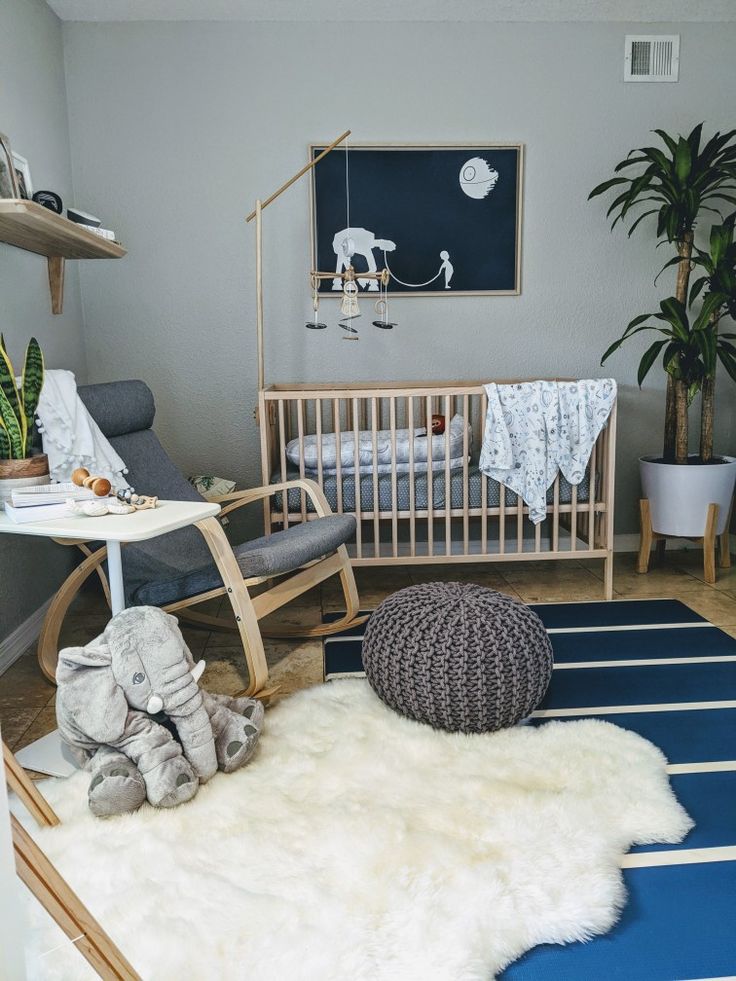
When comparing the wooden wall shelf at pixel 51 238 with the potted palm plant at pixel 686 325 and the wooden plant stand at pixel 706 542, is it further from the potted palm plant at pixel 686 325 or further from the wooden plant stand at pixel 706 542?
the wooden plant stand at pixel 706 542

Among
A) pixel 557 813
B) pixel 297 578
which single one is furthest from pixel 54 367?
pixel 557 813

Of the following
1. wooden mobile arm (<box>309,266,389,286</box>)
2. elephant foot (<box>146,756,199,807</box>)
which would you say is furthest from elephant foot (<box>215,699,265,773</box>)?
wooden mobile arm (<box>309,266,389,286</box>)

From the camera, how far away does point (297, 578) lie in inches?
99.5

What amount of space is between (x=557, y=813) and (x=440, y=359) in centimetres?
235

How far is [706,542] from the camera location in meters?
3.29

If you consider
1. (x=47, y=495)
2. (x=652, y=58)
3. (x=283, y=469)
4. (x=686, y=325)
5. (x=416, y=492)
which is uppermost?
(x=652, y=58)

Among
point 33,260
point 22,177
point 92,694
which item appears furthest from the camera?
point 33,260

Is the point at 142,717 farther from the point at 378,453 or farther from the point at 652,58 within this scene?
the point at 652,58

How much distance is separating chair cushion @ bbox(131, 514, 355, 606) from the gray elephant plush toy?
0.35 meters

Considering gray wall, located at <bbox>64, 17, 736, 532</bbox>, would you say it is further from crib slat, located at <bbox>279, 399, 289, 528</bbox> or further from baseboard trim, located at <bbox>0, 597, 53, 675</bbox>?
baseboard trim, located at <bbox>0, 597, 53, 675</bbox>

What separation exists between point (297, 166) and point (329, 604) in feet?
6.06

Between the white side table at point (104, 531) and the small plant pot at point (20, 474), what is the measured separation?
61 mm

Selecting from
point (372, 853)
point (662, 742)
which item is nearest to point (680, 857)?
point (662, 742)

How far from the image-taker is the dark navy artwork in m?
3.48
